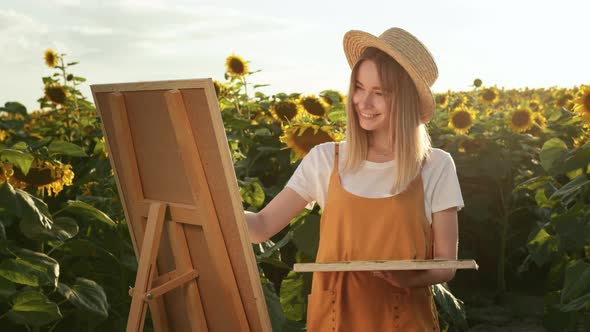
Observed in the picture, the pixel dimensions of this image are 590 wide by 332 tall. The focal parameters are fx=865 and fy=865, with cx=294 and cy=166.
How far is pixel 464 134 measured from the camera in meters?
6.68

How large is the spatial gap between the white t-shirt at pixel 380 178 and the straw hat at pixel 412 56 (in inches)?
7.3

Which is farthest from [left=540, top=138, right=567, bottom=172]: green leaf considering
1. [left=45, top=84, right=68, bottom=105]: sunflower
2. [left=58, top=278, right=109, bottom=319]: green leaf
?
[left=45, top=84, right=68, bottom=105]: sunflower

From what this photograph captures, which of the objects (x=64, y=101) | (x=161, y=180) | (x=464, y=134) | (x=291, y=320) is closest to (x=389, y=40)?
(x=161, y=180)

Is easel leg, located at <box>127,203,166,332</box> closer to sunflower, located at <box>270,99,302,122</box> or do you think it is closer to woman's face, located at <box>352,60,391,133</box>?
woman's face, located at <box>352,60,391,133</box>

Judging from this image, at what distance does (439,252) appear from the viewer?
2.70 m

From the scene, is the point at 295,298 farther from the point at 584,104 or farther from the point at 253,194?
the point at 584,104

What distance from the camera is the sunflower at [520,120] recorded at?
6742mm

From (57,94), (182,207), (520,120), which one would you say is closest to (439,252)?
(182,207)

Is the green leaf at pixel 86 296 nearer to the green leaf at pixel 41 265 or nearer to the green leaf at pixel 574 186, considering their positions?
the green leaf at pixel 41 265

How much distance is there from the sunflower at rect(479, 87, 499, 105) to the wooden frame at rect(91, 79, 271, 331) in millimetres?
6838

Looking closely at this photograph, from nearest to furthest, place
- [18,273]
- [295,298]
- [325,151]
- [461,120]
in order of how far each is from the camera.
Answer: [325,151] < [18,273] < [295,298] < [461,120]

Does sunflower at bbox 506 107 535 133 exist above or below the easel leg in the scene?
below

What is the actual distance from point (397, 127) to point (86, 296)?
1.72 meters

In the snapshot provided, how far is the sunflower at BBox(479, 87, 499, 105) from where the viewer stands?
30.8ft
